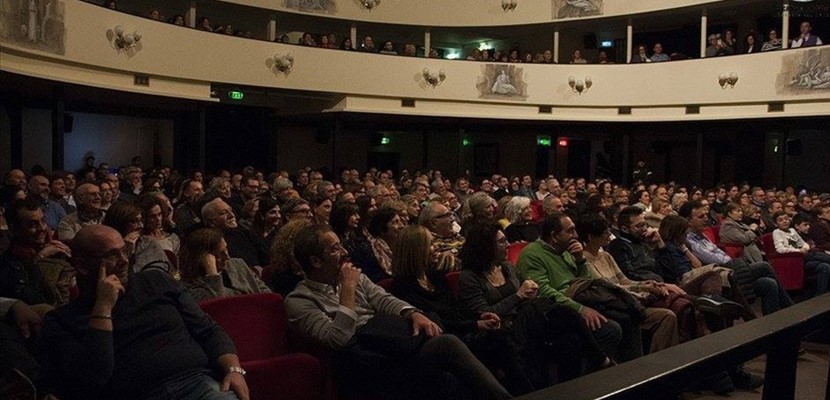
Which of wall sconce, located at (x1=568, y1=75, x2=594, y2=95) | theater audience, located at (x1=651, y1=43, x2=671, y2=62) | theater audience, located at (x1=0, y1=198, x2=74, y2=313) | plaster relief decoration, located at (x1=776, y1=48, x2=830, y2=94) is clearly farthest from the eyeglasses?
theater audience, located at (x1=651, y1=43, x2=671, y2=62)

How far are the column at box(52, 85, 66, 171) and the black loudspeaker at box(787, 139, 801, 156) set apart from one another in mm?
15801

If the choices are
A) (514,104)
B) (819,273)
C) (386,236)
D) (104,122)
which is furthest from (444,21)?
(386,236)

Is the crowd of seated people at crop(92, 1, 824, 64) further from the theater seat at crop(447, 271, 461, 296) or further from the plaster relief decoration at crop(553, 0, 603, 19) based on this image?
the theater seat at crop(447, 271, 461, 296)

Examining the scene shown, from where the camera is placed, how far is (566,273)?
459 centimetres

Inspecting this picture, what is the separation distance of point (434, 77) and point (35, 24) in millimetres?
9248

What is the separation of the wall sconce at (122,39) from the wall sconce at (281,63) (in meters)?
3.28

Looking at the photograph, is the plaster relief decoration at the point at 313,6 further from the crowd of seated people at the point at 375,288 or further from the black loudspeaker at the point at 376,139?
the crowd of seated people at the point at 375,288

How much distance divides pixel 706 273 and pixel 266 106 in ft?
48.4

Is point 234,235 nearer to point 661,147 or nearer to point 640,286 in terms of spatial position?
point 640,286

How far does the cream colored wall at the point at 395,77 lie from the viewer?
41.4 feet

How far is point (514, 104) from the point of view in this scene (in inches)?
720

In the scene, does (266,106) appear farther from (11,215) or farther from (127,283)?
(127,283)

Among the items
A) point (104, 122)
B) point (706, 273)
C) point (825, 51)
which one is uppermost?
point (825, 51)

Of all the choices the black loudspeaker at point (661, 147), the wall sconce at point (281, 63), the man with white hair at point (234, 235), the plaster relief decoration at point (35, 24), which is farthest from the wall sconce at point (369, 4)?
the man with white hair at point (234, 235)
